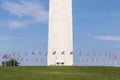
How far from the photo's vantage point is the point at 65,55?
104 metres

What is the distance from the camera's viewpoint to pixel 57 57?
104688 millimetres

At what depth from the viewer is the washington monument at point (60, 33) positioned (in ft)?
341

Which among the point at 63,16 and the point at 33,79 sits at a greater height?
the point at 63,16

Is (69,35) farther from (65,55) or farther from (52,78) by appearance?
(52,78)

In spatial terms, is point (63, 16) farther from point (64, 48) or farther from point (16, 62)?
point (16, 62)

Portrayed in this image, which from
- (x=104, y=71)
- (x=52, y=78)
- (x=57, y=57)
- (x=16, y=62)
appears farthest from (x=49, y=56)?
(x=52, y=78)

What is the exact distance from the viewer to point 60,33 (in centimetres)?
10556

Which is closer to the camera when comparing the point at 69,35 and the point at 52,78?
the point at 52,78

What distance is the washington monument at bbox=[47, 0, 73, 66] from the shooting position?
103938mm

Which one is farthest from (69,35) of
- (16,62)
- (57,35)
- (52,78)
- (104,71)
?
(52,78)

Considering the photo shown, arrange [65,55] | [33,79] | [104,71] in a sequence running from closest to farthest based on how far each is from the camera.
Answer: [33,79], [104,71], [65,55]

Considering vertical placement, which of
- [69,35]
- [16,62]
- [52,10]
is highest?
[52,10]

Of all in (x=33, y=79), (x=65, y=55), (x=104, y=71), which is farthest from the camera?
(x=65, y=55)

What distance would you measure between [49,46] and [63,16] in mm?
8415
